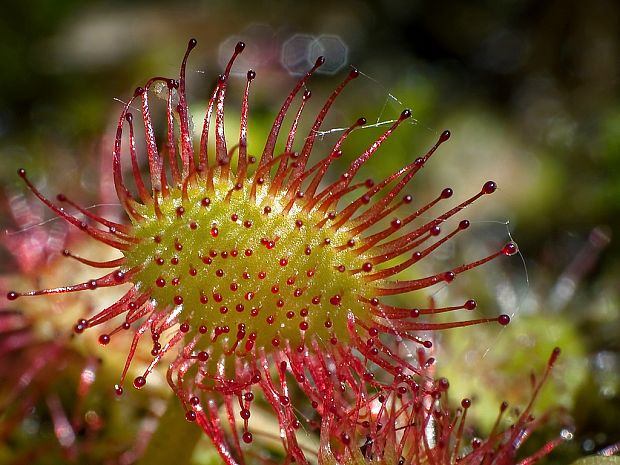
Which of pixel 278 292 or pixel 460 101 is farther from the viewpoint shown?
pixel 460 101

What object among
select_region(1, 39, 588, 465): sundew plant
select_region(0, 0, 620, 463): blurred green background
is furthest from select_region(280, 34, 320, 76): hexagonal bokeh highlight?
select_region(1, 39, 588, 465): sundew plant

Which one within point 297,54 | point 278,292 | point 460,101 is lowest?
point 278,292

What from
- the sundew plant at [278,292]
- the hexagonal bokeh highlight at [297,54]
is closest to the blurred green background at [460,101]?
the hexagonal bokeh highlight at [297,54]

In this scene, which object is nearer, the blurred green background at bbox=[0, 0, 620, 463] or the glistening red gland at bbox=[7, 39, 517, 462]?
the glistening red gland at bbox=[7, 39, 517, 462]

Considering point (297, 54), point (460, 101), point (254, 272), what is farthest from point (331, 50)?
point (254, 272)

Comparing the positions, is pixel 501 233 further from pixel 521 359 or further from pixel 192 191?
pixel 192 191

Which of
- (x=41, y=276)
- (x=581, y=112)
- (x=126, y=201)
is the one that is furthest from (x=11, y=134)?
(x=581, y=112)

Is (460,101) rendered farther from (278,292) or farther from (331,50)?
(278,292)

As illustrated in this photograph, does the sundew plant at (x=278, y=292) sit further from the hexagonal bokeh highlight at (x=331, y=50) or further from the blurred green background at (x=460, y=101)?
the hexagonal bokeh highlight at (x=331, y=50)

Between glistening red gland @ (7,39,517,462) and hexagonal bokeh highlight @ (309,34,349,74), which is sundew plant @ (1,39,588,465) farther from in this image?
hexagonal bokeh highlight @ (309,34,349,74)
